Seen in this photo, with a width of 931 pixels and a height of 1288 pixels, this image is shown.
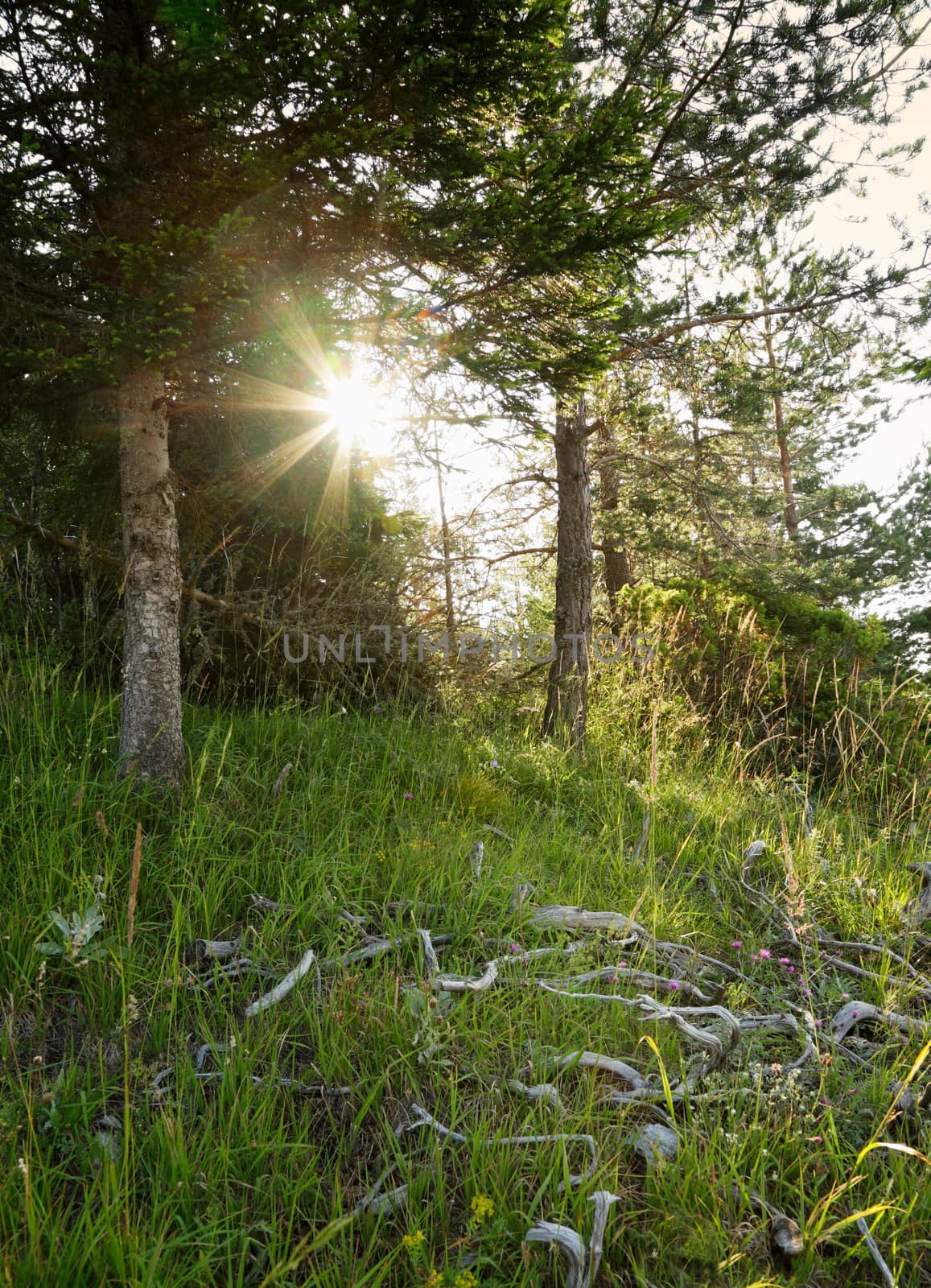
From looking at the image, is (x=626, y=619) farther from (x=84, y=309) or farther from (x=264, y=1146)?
(x=264, y=1146)

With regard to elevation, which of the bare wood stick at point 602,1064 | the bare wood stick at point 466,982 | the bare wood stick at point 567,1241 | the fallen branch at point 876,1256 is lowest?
the fallen branch at point 876,1256

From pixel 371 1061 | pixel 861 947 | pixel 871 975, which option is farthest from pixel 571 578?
pixel 371 1061

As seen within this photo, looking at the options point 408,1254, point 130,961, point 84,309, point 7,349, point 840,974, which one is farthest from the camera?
point 84,309

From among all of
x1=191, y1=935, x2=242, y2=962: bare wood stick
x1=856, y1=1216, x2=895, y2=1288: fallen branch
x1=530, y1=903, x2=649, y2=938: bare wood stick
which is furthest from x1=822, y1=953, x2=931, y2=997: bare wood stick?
x1=191, y1=935, x2=242, y2=962: bare wood stick

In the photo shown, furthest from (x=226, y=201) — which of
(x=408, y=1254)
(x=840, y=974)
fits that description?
(x=840, y=974)

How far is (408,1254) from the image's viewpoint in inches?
58.1

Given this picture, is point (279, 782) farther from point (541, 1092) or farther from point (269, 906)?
point (541, 1092)

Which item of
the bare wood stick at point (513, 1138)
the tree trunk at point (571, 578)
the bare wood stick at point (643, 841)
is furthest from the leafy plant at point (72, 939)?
the tree trunk at point (571, 578)

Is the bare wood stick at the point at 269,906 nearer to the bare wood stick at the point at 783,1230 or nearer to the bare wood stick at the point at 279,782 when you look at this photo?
the bare wood stick at the point at 279,782

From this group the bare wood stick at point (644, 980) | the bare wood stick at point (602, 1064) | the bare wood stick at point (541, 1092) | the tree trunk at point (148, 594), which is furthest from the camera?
the tree trunk at point (148, 594)

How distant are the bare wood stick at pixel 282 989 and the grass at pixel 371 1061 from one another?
0.04 meters

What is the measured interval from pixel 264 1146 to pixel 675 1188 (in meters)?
0.93

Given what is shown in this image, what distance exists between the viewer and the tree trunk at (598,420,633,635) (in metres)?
9.58

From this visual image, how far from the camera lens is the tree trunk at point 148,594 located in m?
3.44
